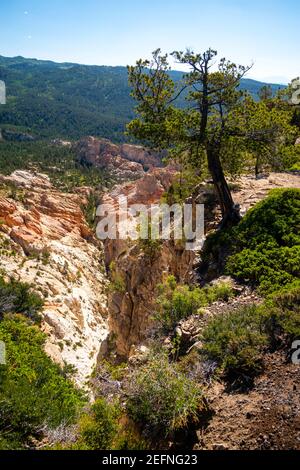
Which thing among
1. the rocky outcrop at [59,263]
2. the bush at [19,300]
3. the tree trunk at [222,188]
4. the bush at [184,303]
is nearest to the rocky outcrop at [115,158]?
the rocky outcrop at [59,263]

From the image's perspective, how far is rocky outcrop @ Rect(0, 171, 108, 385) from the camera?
29.2m

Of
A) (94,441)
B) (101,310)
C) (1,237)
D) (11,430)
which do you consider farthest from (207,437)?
(1,237)

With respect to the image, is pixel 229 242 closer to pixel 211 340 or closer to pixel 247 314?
pixel 247 314

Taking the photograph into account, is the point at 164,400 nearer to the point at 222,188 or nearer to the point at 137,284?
the point at 222,188

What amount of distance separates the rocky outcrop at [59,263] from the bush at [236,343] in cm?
1826

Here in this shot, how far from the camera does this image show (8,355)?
15070 millimetres

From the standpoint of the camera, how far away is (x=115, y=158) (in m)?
106

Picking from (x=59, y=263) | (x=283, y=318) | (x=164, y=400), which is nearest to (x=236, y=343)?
(x=283, y=318)

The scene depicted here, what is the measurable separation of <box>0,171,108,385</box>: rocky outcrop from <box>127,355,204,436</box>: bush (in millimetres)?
18473

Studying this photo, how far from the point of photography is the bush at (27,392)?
720 cm

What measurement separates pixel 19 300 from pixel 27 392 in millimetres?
18313

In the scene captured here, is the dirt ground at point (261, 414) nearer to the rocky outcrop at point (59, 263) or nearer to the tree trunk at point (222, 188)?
the tree trunk at point (222, 188)

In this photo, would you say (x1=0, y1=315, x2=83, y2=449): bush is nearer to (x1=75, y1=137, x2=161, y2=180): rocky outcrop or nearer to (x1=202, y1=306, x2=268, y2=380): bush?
(x1=202, y1=306, x2=268, y2=380): bush

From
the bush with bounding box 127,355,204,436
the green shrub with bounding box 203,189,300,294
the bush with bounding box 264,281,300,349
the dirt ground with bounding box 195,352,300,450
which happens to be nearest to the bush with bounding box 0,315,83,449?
the bush with bounding box 127,355,204,436
